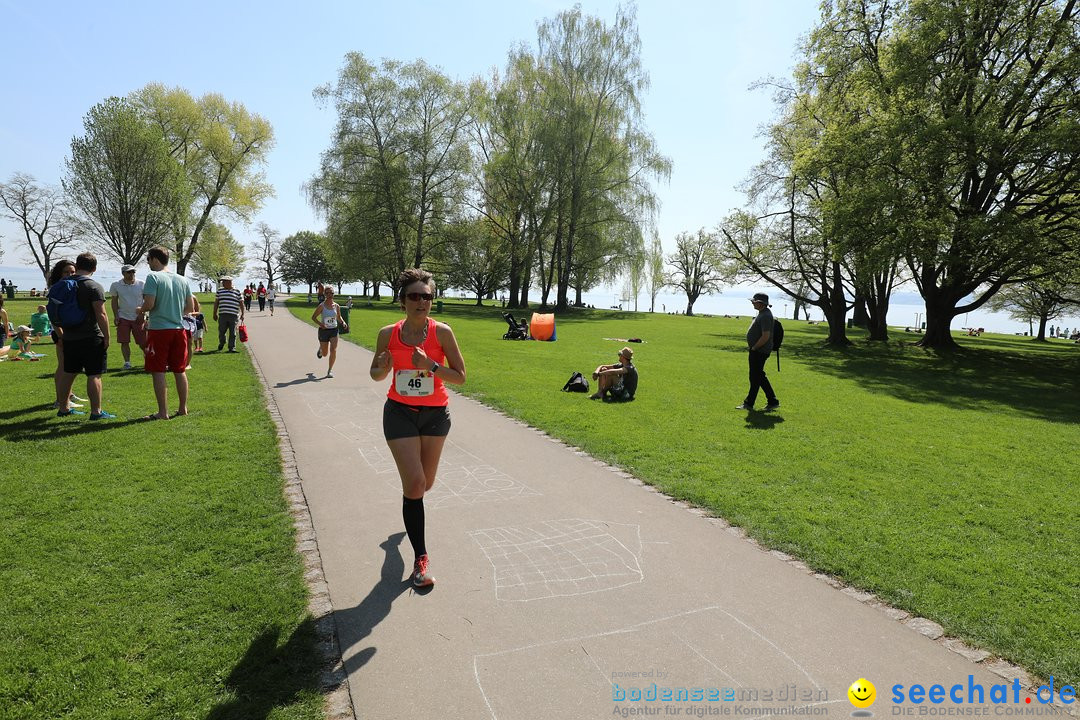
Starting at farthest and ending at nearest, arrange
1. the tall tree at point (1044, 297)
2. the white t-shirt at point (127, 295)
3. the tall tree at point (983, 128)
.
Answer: the tall tree at point (1044, 297)
the tall tree at point (983, 128)
the white t-shirt at point (127, 295)

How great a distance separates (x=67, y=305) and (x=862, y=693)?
9043 mm

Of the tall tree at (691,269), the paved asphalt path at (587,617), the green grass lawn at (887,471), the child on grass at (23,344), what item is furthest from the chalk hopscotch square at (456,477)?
the tall tree at (691,269)

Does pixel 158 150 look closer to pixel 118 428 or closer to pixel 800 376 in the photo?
pixel 118 428

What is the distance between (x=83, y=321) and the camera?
7148 mm

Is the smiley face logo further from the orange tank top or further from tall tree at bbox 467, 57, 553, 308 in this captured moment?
tall tree at bbox 467, 57, 553, 308

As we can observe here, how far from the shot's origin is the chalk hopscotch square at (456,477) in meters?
5.18

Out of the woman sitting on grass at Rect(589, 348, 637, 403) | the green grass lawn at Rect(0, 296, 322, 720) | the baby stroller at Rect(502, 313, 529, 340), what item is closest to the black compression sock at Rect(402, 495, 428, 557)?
the green grass lawn at Rect(0, 296, 322, 720)

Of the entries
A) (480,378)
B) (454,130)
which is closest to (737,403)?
(480,378)

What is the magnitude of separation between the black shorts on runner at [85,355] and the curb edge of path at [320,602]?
3.19 metres

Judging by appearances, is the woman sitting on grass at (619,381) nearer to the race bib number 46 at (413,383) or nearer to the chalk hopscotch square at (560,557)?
the chalk hopscotch square at (560,557)

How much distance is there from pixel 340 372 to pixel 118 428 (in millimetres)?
5212

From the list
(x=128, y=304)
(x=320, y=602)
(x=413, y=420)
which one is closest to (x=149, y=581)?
(x=320, y=602)

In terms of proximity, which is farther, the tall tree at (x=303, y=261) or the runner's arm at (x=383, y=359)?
the tall tree at (x=303, y=261)

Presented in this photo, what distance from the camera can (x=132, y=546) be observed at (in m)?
3.98
